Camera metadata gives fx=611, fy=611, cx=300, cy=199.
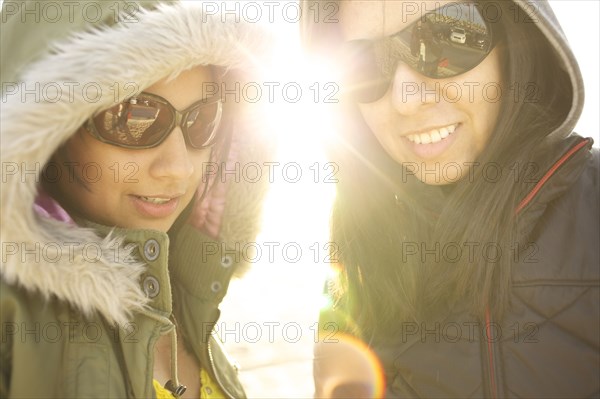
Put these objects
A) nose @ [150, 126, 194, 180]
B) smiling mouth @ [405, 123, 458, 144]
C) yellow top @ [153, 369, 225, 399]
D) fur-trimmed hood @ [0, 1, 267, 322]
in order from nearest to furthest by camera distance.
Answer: fur-trimmed hood @ [0, 1, 267, 322], nose @ [150, 126, 194, 180], smiling mouth @ [405, 123, 458, 144], yellow top @ [153, 369, 225, 399]

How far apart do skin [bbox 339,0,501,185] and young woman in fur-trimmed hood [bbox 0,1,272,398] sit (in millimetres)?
463

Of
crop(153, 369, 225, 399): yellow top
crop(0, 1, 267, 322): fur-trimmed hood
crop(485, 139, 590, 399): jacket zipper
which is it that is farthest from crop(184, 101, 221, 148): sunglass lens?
crop(485, 139, 590, 399): jacket zipper

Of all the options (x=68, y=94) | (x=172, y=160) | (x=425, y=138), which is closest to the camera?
(x=68, y=94)

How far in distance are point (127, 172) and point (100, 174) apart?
0.08 m

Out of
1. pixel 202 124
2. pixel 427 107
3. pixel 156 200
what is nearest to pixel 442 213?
pixel 427 107

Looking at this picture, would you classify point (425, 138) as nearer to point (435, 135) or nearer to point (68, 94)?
point (435, 135)

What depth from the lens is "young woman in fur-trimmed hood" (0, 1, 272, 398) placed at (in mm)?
1638

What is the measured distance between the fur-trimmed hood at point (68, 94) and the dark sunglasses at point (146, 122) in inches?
3.3

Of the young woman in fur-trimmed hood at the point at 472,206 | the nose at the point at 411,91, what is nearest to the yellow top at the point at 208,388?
the young woman in fur-trimmed hood at the point at 472,206

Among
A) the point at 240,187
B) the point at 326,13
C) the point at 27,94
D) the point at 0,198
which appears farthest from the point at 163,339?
the point at 326,13

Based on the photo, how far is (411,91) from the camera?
2.08m

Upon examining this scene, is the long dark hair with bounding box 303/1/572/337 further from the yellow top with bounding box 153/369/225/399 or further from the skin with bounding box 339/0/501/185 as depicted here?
the yellow top with bounding box 153/369/225/399

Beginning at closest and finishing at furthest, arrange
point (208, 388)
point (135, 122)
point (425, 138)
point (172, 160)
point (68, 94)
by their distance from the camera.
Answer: point (68, 94), point (135, 122), point (172, 160), point (425, 138), point (208, 388)

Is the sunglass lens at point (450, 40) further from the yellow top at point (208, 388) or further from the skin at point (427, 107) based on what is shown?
the yellow top at point (208, 388)
